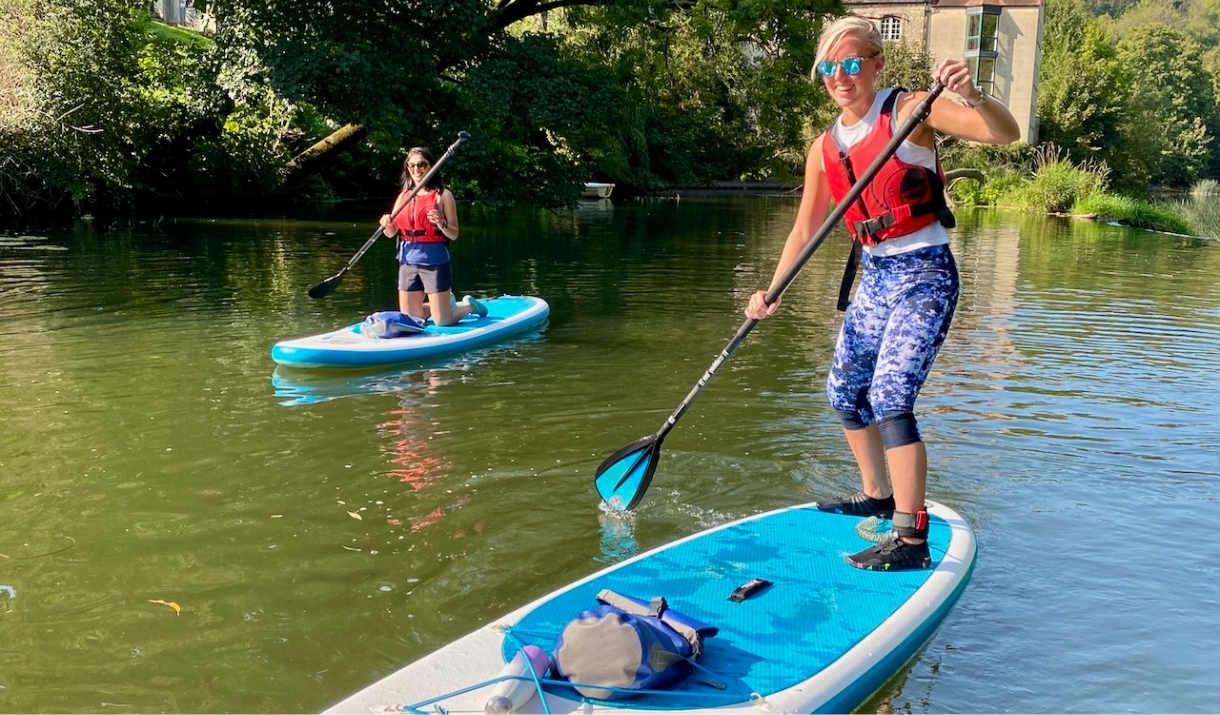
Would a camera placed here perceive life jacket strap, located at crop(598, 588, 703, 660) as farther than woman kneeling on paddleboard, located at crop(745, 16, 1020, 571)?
No

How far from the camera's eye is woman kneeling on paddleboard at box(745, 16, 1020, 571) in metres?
3.67

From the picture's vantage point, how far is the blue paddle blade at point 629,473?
4.68 m

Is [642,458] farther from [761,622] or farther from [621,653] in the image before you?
[621,653]

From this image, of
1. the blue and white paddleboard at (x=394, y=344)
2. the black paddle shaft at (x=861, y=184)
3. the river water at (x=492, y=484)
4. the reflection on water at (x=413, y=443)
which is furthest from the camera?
the blue and white paddleboard at (x=394, y=344)

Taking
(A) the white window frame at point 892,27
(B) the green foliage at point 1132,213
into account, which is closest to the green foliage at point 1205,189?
(A) the white window frame at point 892,27

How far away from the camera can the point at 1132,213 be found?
28922 mm

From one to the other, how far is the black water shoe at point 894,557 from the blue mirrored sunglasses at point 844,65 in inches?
71.1

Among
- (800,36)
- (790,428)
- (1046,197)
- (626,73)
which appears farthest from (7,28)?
(1046,197)

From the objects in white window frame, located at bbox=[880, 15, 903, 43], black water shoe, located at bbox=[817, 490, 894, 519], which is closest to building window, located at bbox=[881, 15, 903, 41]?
white window frame, located at bbox=[880, 15, 903, 43]

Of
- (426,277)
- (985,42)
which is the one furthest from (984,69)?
(426,277)

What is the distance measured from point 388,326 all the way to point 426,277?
71cm

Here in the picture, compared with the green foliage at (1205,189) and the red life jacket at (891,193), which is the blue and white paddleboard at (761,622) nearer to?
the red life jacket at (891,193)

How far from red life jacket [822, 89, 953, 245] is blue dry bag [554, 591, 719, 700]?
168cm

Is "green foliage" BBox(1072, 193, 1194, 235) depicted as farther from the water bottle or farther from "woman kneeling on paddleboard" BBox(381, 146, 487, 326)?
the water bottle
